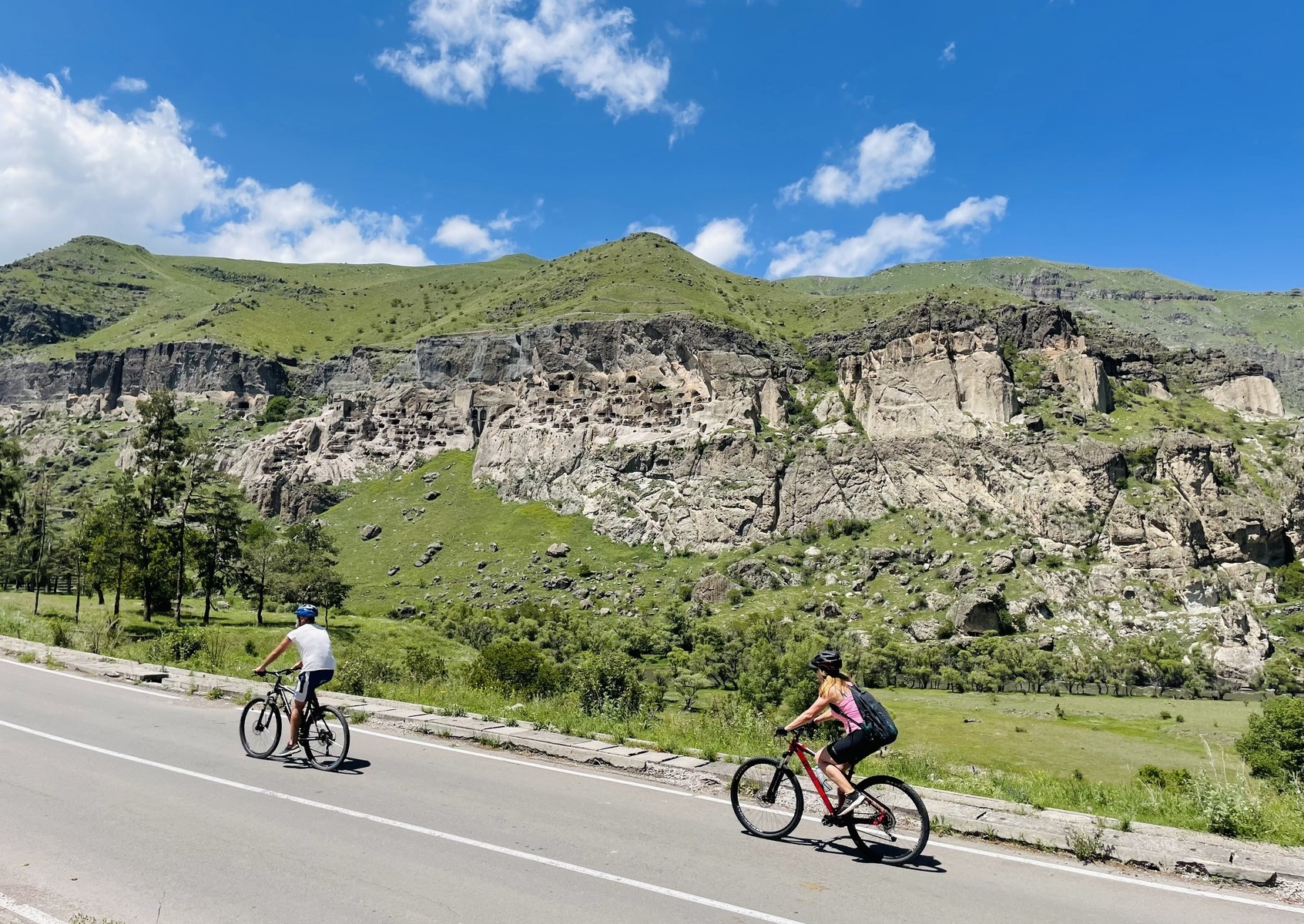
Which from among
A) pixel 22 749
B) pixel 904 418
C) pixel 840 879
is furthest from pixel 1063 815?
pixel 904 418

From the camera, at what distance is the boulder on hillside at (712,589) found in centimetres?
9162

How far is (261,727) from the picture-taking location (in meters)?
11.8

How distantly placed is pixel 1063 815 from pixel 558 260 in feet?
652

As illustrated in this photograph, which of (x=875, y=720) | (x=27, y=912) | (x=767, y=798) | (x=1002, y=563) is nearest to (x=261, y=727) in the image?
(x=27, y=912)

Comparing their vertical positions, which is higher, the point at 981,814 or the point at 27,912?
the point at 981,814

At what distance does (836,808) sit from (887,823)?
59 cm

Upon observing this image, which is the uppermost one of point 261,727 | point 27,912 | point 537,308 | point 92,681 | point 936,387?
point 537,308

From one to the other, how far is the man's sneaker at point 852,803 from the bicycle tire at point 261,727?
875cm

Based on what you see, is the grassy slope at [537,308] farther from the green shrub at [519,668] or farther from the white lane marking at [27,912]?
the white lane marking at [27,912]

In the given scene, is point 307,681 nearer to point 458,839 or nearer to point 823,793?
point 458,839

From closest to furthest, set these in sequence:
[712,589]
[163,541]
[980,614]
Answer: [163,541]
[980,614]
[712,589]

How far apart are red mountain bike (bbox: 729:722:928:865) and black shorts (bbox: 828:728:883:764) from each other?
0.27 metres

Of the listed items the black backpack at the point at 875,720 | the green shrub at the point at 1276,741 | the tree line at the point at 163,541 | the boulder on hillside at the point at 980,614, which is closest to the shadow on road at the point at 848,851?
the black backpack at the point at 875,720

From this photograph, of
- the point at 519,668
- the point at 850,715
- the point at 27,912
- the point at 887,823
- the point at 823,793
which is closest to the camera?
the point at 27,912
